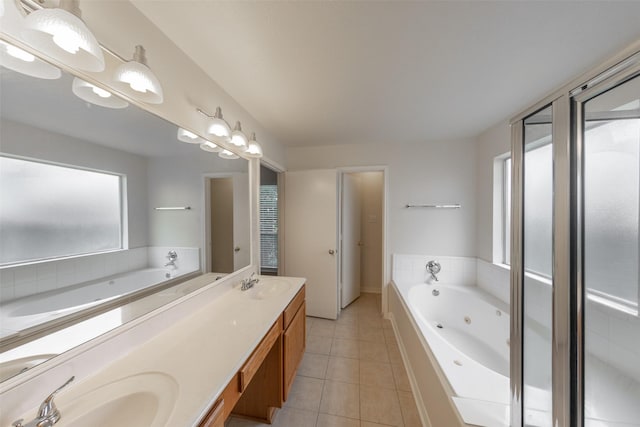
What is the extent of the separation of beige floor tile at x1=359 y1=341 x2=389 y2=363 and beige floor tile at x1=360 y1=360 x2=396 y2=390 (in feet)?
0.19

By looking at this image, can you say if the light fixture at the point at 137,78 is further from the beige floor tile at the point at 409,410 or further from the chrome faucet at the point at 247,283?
the beige floor tile at the point at 409,410

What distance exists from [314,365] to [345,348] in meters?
0.39

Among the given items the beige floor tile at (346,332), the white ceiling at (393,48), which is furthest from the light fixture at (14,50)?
the beige floor tile at (346,332)

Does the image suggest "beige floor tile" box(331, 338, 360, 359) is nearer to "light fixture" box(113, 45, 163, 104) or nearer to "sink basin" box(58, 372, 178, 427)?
"sink basin" box(58, 372, 178, 427)

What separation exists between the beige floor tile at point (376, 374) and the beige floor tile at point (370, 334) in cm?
38

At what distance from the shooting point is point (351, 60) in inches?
51.4

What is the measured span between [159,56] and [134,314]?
1.28 m

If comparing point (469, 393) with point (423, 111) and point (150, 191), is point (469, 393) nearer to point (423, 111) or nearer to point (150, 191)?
point (150, 191)

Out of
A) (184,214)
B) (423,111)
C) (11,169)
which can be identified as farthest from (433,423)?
(423,111)

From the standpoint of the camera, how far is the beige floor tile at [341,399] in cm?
147

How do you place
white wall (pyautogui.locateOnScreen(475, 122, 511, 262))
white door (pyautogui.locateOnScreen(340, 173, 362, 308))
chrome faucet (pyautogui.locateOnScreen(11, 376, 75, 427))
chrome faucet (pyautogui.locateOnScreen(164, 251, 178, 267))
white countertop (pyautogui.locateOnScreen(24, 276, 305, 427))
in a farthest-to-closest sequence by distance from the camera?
white door (pyautogui.locateOnScreen(340, 173, 362, 308)) < white wall (pyautogui.locateOnScreen(475, 122, 511, 262)) < chrome faucet (pyautogui.locateOnScreen(164, 251, 178, 267)) < white countertop (pyautogui.locateOnScreen(24, 276, 305, 427)) < chrome faucet (pyautogui.locateOnScreen(11, 376, 75, 427))

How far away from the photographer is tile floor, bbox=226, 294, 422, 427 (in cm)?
142

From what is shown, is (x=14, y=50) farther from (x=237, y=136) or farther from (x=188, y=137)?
(x=237, y=136)

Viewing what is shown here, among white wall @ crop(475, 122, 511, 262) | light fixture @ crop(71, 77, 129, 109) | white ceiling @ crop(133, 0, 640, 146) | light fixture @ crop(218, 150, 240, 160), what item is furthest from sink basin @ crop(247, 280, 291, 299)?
white wall @ crop(475, 122, 511, 262)
